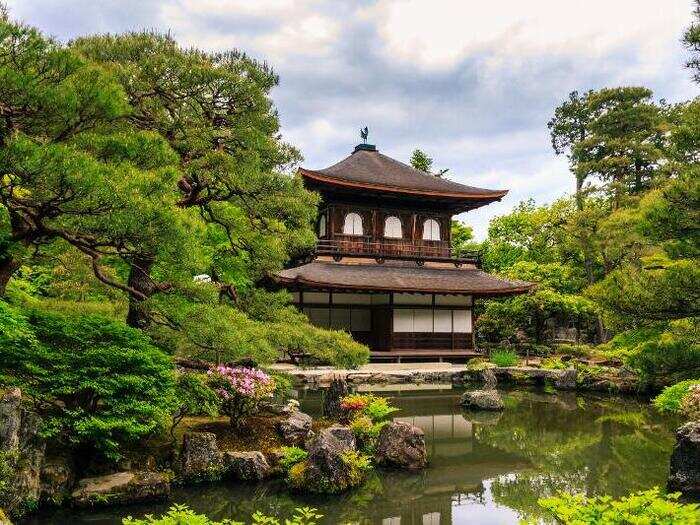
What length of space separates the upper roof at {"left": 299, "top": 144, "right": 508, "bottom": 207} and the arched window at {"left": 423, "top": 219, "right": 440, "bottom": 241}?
5.11 feet

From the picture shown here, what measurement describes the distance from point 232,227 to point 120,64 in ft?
9.69

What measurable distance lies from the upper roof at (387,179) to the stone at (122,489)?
14.9 meters

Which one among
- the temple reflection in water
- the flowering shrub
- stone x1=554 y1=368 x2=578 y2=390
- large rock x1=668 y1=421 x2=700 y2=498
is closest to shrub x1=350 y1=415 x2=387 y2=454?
the temple reflection in water

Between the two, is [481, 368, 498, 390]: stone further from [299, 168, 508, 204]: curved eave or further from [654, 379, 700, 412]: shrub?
[299, 168, 508, 204]: curved eave

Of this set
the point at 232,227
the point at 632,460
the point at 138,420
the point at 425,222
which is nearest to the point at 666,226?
the point at 632,460

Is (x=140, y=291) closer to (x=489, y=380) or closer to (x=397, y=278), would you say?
(x=489, y=380)

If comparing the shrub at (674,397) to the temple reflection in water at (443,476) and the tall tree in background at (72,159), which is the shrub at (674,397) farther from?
the tall tree in background at (72,159)

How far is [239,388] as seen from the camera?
27.8 ft

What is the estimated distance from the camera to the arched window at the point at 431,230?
24.7m

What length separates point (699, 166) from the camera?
10227 mm

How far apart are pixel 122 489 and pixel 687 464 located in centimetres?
745

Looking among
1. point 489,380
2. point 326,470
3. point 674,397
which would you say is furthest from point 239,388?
point 489,380

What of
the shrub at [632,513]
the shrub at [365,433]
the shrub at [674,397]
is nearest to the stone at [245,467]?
the shrub at [365,433]

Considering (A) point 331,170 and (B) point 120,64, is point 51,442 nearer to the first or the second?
(B) point 120,64
